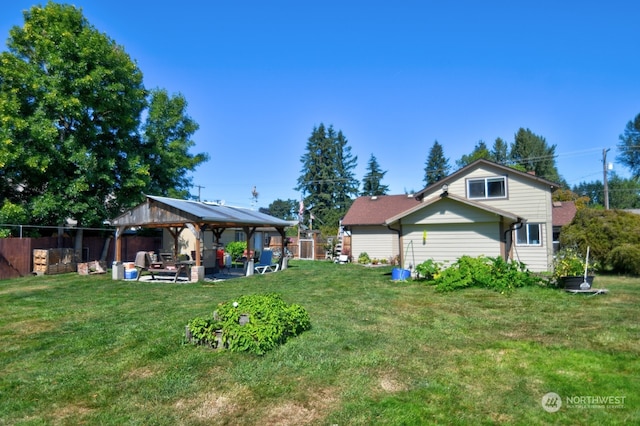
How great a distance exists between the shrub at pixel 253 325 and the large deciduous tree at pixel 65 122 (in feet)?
50.7

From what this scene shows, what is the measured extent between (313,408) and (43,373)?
3452 mm

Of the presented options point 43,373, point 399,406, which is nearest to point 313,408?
point 399,406

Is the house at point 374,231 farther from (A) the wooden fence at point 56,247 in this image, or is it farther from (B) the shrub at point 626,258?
(A) the wooden fence at point 56,247

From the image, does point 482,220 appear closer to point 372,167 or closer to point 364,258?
point 364,258

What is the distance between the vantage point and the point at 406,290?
1155 cm

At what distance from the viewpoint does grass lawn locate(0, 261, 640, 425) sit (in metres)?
3.63

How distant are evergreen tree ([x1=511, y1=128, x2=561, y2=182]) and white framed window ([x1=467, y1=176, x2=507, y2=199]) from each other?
39.3 metres

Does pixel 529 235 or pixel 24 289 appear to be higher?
pixel 529 235

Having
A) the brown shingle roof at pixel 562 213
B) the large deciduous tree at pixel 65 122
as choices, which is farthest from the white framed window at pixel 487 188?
the large deciduous tree at pixel 65 122

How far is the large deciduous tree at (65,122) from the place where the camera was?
17.0m

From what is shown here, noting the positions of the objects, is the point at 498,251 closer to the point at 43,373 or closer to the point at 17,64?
the point at 43,373

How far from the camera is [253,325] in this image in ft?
17.8
